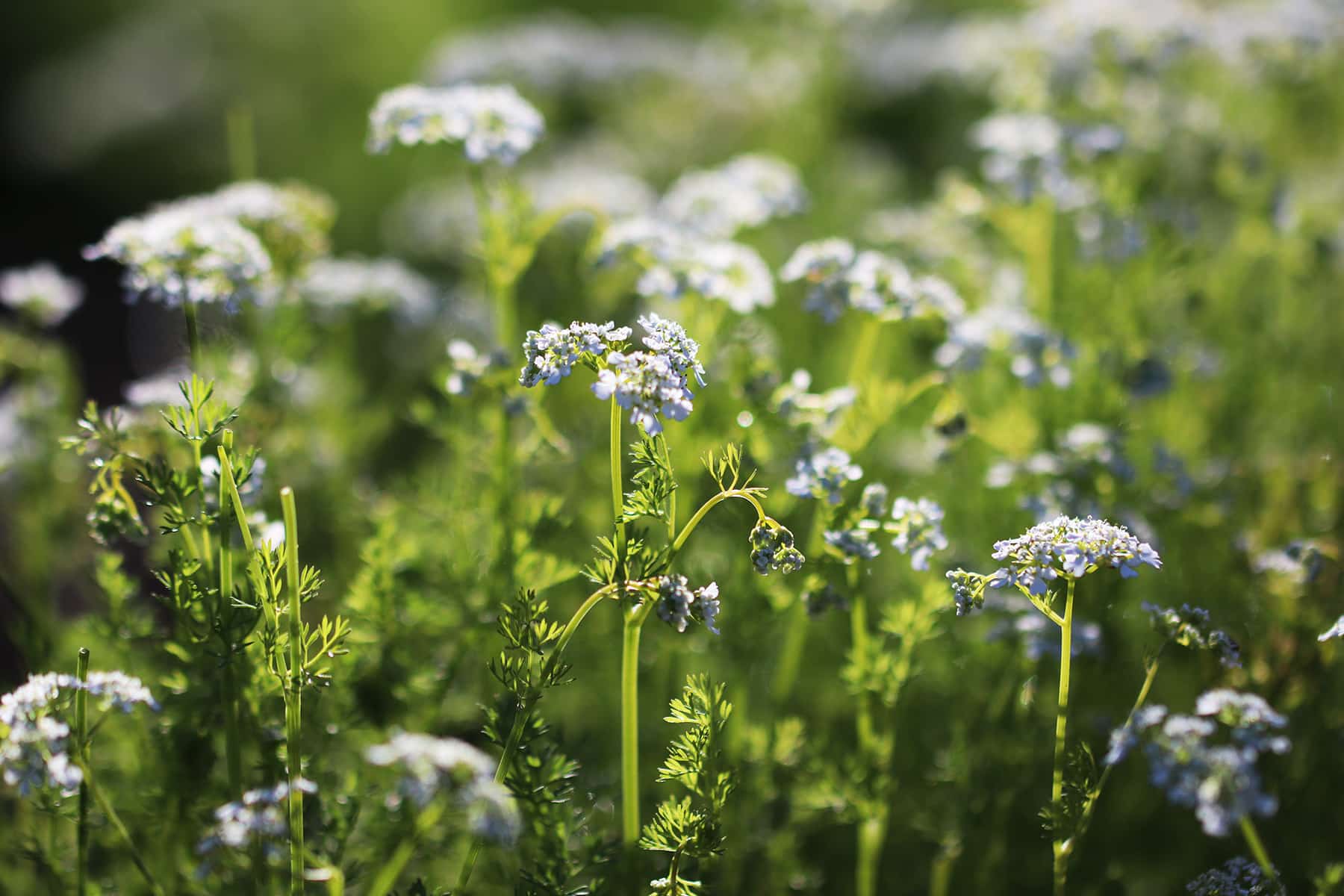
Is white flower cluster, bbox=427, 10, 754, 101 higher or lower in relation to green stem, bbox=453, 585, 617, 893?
higher

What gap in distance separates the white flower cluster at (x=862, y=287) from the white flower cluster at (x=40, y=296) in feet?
6.99

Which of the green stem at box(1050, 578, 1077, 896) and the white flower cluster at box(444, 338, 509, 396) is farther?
the white flower cluster at box(444, 338, 509, 396)

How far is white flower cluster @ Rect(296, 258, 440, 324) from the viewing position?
3332 mm

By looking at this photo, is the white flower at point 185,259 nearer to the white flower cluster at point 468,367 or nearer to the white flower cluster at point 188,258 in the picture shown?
the white flower cluster at point 188,258

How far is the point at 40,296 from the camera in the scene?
122 inches

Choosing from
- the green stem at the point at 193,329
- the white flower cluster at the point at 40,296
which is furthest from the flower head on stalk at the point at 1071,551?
the white flower cluster at the point at 40,296

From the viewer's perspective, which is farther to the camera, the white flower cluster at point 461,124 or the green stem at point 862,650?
the white flower cluster at point 461,124

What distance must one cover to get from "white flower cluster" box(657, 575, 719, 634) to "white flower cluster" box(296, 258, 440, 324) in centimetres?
185

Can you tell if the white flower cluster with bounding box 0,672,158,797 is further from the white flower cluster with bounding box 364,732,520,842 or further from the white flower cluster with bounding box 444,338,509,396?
the white flower cluster with bounding box 444,338,509,396

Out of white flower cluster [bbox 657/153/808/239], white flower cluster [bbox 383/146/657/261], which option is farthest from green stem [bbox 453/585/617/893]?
white flower cluster [bbox 383/146/657/261]

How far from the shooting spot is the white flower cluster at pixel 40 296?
3.08 meters

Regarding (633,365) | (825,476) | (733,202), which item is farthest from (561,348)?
(733,202)

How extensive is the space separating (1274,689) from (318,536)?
2835 mm

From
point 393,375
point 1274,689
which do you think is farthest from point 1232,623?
point 393,375
